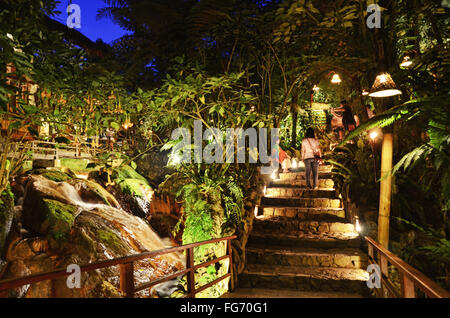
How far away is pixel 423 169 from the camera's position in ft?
20.6

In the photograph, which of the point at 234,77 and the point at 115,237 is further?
the point at 115,237

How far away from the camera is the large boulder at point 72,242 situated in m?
6.43

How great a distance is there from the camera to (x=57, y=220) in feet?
24.9

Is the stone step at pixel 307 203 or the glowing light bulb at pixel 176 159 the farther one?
the stone step at pixel 307 203

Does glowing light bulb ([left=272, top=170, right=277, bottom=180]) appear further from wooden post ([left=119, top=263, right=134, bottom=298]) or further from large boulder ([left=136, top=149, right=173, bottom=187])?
wooden post ([left=119, top=263, right=134, bottom=298])

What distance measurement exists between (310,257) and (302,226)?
1.31 meters

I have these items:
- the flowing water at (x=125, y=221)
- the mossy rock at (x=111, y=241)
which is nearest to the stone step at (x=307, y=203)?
the flowing water at (x=125, y=221)

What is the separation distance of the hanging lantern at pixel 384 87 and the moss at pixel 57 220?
8.06m

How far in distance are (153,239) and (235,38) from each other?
750cm

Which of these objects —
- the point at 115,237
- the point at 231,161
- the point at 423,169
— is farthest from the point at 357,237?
the point at 115,237

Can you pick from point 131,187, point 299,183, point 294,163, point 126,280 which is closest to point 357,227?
point 299,183

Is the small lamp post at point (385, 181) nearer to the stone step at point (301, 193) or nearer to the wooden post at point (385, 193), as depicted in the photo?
the wooden post at point (385, 193)

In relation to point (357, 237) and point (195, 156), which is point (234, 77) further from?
point (357, 237)

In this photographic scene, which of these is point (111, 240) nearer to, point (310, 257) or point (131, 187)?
point (131, 187)
